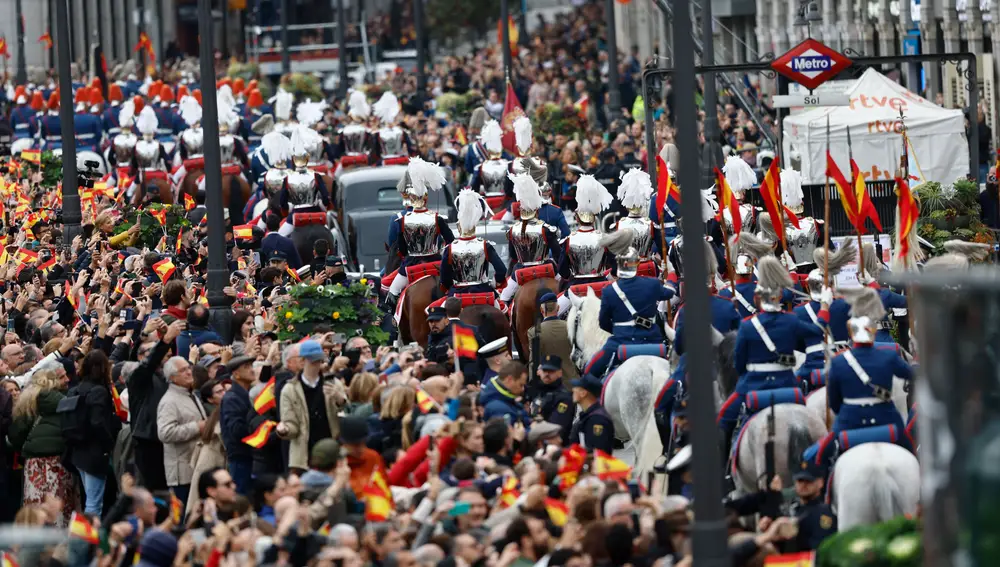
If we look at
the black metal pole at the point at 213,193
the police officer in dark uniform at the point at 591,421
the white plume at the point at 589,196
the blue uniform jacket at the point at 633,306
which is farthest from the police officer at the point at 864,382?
the black metal pole at the point at 213,193

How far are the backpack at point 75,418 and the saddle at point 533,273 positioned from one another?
17.4ft

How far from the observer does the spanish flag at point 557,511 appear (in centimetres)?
1236

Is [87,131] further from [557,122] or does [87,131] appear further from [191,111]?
[557,122]

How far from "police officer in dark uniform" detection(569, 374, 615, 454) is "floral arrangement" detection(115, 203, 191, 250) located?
365 inches

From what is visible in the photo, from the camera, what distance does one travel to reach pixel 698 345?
39.3 feet

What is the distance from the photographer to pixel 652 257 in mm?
21641

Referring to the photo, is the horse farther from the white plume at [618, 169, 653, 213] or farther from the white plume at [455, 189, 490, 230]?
the white plume at [618, 169, 653, 213]

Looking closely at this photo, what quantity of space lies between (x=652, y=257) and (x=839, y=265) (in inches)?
150

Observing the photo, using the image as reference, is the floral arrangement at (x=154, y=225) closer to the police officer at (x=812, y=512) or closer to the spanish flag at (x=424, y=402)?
the spanish flag at (x=424, y=402)

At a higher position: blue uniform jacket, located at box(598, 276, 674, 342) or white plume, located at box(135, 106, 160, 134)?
white plume, located at box(135, 106, 160, 134)

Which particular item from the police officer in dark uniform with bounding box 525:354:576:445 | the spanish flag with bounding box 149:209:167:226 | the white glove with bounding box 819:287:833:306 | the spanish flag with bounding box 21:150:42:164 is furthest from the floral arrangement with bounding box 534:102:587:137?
the police officer in dark uniform with bounding box 525:354:576:445

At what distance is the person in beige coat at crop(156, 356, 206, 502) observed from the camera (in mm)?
15734

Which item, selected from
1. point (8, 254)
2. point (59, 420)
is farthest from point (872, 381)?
point (8, 254)

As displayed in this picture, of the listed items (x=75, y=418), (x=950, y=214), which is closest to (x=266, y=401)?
(x=75, y=418)
